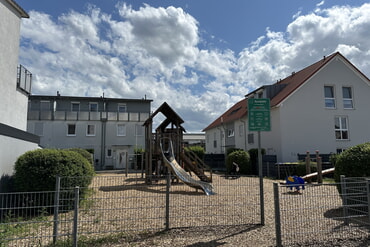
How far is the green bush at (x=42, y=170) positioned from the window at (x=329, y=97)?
20.1m

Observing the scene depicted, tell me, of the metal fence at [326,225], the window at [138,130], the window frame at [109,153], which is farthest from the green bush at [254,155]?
the window frame at [109,153]

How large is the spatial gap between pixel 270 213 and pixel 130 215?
3823 mm

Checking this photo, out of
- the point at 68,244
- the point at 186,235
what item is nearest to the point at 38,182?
the point at 68,244

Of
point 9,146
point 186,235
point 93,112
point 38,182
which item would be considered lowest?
point 186,235

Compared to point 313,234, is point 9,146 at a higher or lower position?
higher

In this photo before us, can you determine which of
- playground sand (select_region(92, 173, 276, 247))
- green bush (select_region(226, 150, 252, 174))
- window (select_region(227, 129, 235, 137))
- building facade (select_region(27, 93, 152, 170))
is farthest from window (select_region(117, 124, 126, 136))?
playground sand (select_region(92, 173, 276, 247))

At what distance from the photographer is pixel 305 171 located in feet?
53.0

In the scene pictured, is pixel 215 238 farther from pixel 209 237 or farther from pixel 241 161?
pixel 241 161

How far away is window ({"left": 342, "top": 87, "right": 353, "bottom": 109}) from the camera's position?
21141 mm

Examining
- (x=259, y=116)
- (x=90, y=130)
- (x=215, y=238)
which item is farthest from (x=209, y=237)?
(x=90, y=130)

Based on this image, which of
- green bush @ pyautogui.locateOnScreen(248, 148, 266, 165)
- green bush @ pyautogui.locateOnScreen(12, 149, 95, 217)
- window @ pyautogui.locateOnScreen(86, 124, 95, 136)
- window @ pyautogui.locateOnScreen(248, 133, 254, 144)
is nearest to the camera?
green bush @ pyautogui.locateOnScreen(12, 149, 95, 217)

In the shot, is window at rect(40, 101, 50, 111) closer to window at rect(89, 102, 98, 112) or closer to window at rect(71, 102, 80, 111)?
window at rect(71, 102, 80, 111)

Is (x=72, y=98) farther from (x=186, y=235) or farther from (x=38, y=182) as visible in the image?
(x=186, y=235)

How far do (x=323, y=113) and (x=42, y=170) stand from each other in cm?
2019
